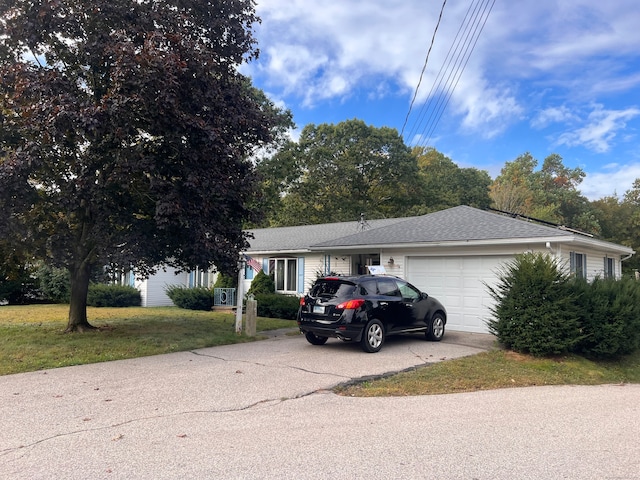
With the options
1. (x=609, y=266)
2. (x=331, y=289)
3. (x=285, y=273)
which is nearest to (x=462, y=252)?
(x=331, y=289)

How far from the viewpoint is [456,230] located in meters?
14.2

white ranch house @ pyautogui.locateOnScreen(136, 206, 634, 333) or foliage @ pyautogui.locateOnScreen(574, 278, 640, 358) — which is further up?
white ranch house @ pyautogui.locateOnScreen(136, 206, 634, 333)

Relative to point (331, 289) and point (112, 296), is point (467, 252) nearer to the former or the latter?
point (331, 289)

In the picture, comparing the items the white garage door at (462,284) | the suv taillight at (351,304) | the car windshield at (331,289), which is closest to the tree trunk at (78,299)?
the car windshield at (331,289)

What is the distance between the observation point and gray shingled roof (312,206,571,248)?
41.3 ft

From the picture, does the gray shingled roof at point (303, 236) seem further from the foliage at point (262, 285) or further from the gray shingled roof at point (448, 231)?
the foliage at point (262, 285)

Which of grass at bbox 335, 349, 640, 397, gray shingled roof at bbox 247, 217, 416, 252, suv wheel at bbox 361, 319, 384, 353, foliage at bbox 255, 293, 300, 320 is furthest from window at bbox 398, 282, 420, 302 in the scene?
gray shingled roof at bbox 247, 217, 416, 252

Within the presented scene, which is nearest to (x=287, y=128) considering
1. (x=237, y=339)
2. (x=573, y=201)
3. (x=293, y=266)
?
(x=293, y=266)

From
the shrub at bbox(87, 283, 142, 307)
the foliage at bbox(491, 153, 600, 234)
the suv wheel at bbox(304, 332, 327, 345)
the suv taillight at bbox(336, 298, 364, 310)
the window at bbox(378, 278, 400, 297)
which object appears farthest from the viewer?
the foliage at bbox(491, 153, 600, 234)

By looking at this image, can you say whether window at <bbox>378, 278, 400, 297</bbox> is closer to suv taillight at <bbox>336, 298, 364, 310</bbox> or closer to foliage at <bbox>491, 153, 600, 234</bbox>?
suv taillight at <bbox>336, 298, 364, 310</bbox>

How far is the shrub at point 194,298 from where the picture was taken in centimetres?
2091

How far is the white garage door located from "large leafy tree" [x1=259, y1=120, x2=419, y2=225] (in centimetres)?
2166

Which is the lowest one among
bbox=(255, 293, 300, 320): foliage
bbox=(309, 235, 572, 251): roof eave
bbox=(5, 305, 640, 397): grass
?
bbox=(5, 305, 640, 397): grass

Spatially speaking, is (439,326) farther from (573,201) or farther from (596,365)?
(573,201)
